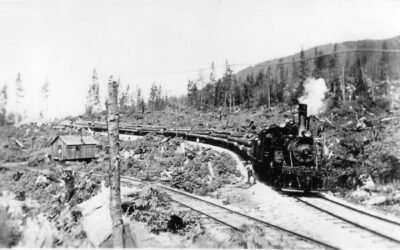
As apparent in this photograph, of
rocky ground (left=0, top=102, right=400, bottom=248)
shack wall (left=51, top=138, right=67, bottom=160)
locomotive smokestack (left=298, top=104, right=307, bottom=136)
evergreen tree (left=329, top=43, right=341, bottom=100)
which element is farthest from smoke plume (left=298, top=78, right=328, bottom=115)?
evergreen tree (left=329, top=43, right=341, bottom=100)

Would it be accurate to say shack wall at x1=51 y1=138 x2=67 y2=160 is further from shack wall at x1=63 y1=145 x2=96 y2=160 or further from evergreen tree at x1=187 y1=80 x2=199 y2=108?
evergreen tree at x1=187 y1=80 x2=199 y2=108

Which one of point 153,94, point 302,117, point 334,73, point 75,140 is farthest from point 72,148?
point 153,94

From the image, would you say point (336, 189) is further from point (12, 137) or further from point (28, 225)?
point (12, 137)

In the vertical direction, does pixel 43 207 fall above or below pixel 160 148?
below

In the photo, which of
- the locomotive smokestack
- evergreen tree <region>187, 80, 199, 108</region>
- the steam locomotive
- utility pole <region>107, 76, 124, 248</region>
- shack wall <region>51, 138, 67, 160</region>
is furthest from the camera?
evergreen tree <region>187, 80, 199, 108</region>

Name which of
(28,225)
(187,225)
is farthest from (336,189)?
(28,225)

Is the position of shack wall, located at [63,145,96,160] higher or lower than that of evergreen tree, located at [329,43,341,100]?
lower

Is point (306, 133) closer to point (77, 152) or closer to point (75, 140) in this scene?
point (77, 152)
